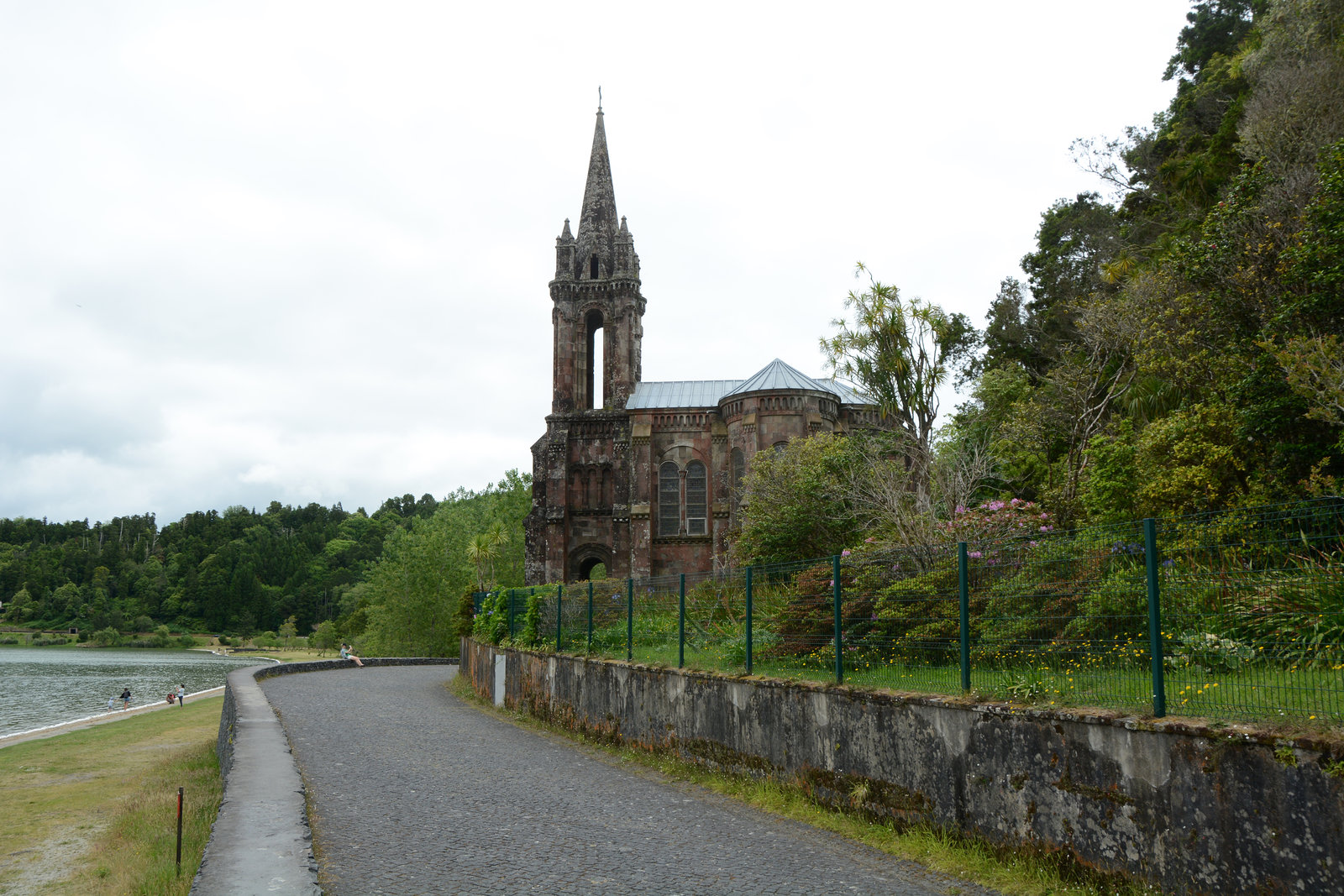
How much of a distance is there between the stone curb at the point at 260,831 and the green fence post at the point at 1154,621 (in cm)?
526

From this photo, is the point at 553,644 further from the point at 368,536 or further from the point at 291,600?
the point at 368,536

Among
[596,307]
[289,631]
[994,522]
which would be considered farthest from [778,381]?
[289,631]

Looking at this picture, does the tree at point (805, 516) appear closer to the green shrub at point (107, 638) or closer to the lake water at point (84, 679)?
the lake water at point (84, 679)

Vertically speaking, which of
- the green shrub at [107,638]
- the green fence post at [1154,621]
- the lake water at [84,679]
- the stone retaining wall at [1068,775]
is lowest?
the green shrub at [107,638]

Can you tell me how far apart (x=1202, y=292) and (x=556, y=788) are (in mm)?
13446

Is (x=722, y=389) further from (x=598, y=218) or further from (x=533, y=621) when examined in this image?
(x=533, y=621)

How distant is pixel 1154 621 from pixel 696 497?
3606cm

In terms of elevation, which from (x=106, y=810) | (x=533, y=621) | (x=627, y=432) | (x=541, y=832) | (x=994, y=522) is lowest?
(x=106, y=810)

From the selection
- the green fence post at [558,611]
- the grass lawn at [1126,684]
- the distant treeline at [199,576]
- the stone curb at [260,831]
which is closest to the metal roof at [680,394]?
the green fence post at [558,611]

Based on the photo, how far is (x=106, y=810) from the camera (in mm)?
14062

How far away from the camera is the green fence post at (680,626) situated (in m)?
12.0

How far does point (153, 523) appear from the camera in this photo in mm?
182500

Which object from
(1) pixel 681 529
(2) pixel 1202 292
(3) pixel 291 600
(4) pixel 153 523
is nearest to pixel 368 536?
(3) pixel 291 600

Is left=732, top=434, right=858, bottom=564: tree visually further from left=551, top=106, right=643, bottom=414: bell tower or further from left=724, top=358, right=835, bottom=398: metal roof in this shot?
left=551, top=106, right=643, bottom=414: bell tower
